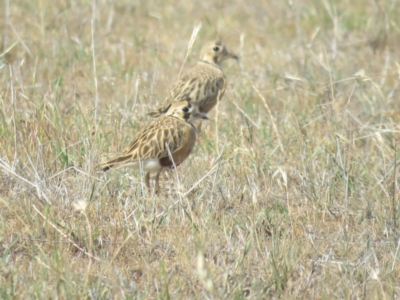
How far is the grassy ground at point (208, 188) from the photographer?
4039mm

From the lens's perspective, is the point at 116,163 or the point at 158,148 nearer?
the point at 116,163

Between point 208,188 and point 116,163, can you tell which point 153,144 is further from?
point 208,188

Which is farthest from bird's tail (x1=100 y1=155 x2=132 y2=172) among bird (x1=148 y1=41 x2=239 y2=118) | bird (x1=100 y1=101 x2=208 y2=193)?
bird (x1=148 y1=41 x2=239 y2=118)

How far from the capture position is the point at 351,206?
5043 mm

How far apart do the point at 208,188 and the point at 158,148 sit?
458 mm

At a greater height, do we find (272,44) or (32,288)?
(32,288)

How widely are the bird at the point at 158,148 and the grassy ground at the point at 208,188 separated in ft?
0.36

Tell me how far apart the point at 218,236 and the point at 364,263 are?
0.77 meters

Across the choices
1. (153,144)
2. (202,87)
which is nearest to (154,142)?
(153,144)

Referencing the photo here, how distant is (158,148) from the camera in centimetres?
529

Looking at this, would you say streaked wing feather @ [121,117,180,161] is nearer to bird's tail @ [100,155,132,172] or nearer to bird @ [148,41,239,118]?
bird's tail @ [100,155,132,172]

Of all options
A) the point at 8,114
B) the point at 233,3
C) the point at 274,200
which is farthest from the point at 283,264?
the point at 233,3

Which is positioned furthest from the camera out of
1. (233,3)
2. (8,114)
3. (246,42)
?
(233,3)

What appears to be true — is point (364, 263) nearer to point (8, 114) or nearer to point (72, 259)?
point (72, 259)
